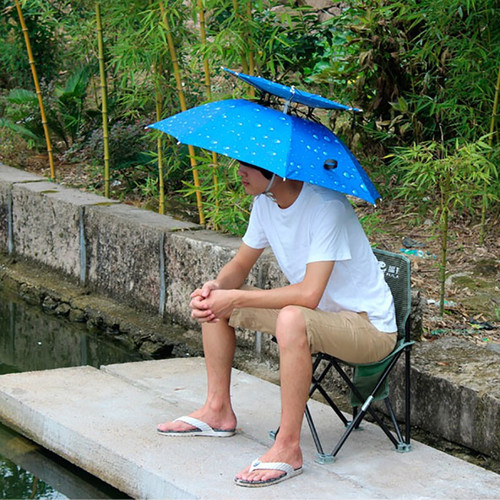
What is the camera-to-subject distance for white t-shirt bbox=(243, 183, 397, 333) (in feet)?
11.3

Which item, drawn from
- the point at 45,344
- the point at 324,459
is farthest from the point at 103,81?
the point at 324,459

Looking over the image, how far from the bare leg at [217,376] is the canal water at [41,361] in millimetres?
425

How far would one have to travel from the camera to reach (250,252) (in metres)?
3.86

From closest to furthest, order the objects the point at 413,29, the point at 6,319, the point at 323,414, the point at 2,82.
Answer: the point at 323,414
the point at 6,319
the point at 413,29
the point at 2,82

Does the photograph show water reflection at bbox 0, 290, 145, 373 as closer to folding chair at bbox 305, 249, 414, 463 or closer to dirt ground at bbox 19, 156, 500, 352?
dirt ground at bbox 19, 156, 500, 352

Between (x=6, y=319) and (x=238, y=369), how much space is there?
2001 millimetres

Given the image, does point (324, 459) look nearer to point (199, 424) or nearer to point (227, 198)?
point (199, 424)

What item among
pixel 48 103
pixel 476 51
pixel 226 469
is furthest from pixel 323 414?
pixel 48 103

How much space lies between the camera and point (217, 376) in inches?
148

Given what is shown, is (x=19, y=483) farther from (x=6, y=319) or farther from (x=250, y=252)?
(x=6, y=319)

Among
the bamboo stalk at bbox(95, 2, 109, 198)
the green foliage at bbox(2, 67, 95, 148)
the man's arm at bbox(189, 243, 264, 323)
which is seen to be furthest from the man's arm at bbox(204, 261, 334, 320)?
the green foliage at bbox(2, 67, 95, 148)

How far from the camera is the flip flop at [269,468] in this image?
334 cm

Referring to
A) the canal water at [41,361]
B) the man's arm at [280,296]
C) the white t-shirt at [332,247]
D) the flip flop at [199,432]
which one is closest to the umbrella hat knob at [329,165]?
the white t-shirt at [332,247]

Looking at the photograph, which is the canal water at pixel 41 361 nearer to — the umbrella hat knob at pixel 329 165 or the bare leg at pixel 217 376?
the bare leg at pixel 217 376
